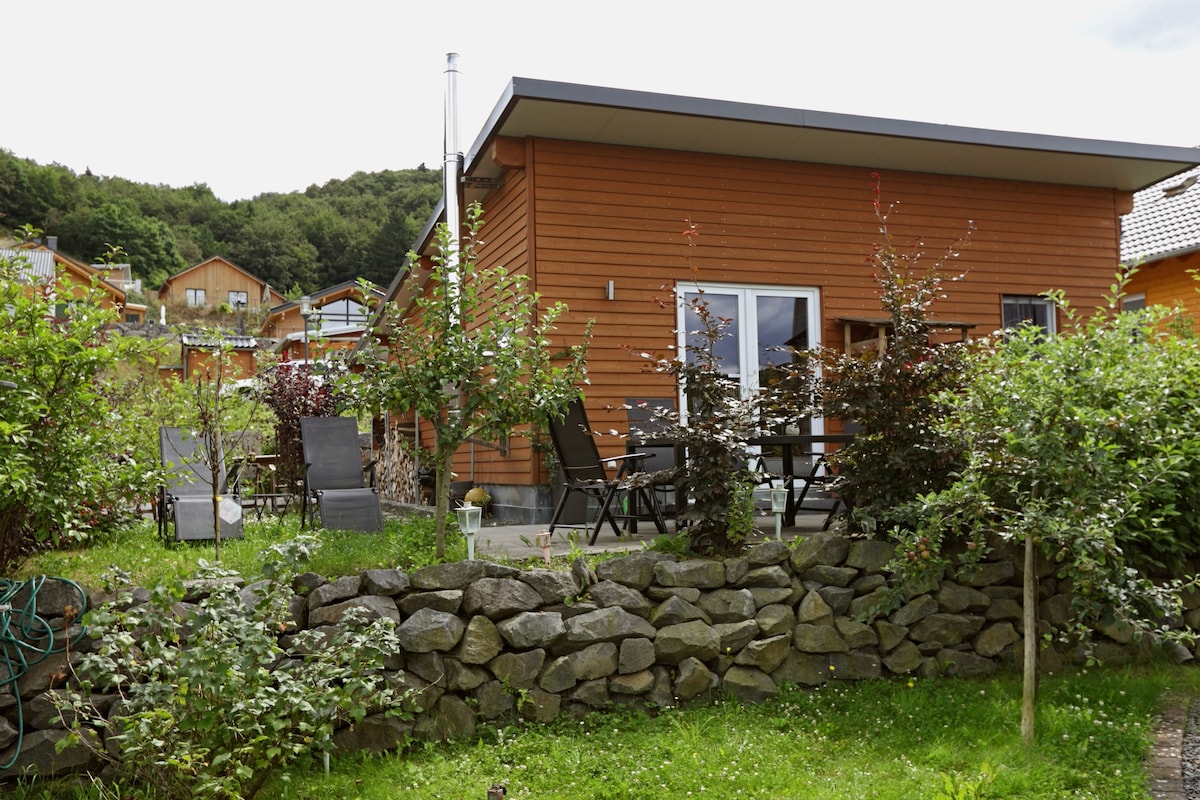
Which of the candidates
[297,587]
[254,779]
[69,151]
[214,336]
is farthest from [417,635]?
[69,151]

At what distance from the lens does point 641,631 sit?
448cm

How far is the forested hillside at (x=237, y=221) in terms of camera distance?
4488 cm

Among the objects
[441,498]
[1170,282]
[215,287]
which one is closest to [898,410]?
[441,498]

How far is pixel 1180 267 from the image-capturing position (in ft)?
45.9

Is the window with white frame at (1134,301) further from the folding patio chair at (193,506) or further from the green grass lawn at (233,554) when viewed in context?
the folding patio chair at (193,506)

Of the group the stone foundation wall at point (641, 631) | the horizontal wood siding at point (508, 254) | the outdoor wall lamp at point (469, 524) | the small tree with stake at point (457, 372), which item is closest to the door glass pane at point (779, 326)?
the horizontal wood siding at point (508, 254)

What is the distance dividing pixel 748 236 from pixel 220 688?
6387 millimetres

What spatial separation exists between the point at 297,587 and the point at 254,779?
2.80ft

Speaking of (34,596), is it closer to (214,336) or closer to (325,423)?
(214,336)

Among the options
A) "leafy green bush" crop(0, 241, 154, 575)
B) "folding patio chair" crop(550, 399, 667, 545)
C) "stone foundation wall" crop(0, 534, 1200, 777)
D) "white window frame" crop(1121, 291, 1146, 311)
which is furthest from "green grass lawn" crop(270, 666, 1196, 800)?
"white window frame" crop(1121, 291, 1146, 311)

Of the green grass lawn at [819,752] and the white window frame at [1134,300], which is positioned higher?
the white window frame at [1134,300]

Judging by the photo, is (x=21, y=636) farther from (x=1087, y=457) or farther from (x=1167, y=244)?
(x=1167, y=244)

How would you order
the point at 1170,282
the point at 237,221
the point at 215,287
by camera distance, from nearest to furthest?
the point at 1170,282 → the point at 215,287 → the point at 237,221

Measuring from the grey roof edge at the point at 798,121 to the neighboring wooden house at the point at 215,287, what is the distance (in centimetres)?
4704
